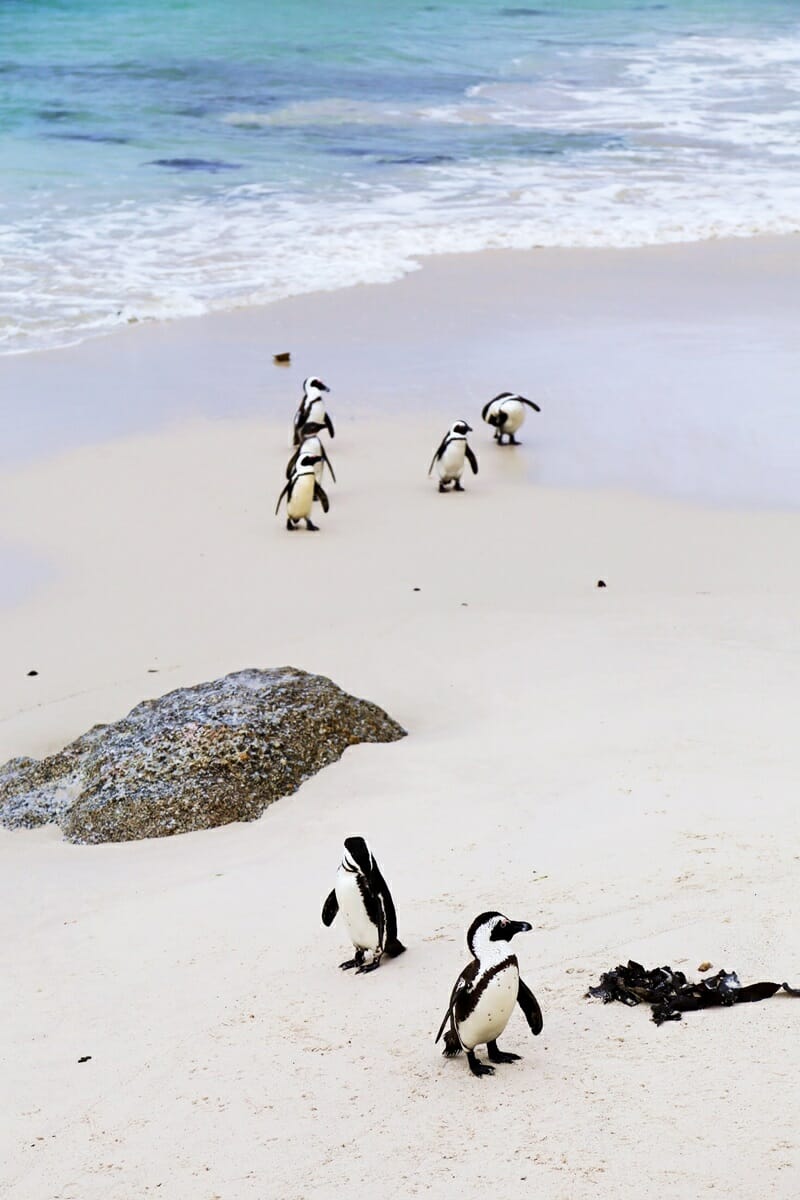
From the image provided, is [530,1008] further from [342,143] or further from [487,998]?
[342,143]

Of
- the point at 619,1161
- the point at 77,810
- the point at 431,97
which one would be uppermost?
the point at 431,97

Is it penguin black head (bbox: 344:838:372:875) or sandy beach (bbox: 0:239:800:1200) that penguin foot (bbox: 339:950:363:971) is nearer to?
sandy beach (bbox: 0:239:800:1200)

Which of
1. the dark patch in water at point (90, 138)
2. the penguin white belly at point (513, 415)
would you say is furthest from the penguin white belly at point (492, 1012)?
the dark patch in water at point (90, 138)

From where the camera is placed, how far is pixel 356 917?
4250 millimetres

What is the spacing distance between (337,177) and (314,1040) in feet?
60.7

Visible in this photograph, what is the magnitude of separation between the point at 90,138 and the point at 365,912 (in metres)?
21.5

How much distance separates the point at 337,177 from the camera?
21.0 meters

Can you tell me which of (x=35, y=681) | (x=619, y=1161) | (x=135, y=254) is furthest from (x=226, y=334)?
(x=619, y=1161)

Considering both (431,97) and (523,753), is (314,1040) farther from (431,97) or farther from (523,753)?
(431,97)

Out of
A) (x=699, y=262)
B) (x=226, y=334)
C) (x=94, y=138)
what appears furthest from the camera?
(x=94, y=138)

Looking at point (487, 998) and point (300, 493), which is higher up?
point (300, 493)

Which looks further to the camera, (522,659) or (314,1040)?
(522,659)

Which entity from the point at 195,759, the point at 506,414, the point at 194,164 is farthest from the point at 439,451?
the point at 194,164

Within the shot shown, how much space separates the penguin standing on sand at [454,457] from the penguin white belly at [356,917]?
605cm
